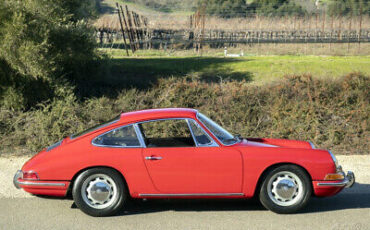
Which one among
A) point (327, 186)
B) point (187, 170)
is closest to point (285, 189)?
point (327, 186)

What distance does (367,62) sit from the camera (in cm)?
2234

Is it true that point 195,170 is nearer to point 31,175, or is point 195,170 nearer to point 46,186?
point 46,186

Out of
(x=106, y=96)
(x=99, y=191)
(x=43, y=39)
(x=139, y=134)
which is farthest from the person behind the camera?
(x=106, y=96)

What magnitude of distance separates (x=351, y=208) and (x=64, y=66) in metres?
10.8

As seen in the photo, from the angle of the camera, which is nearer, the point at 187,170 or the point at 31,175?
the point at 187,170

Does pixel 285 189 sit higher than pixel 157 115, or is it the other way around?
pixel 157 115

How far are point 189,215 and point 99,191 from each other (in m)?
1.18

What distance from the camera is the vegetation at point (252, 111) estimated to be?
11328mm

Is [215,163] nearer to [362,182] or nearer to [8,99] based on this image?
[362,182]

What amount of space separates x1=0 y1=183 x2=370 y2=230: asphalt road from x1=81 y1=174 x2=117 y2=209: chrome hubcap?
199 mm

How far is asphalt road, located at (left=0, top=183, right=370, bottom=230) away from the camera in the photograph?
229 inches

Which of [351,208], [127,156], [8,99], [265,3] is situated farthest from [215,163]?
[265,3]

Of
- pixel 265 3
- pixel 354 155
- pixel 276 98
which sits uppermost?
pixel 265 3

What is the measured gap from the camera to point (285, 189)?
20.0 ft
